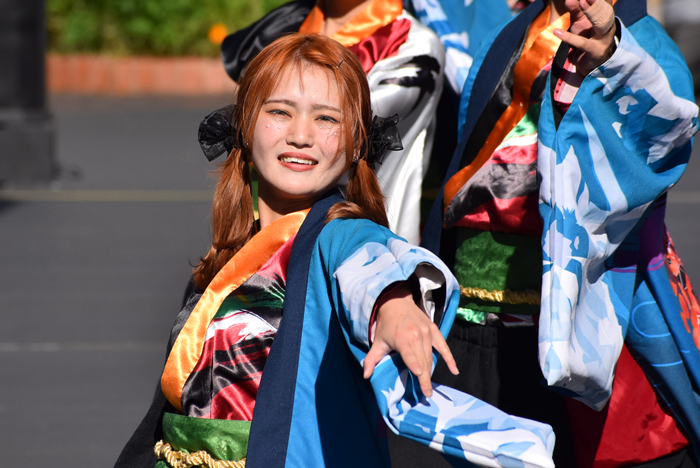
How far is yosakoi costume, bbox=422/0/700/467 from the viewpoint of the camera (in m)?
1.48

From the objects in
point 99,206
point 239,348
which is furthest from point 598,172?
point 99,206

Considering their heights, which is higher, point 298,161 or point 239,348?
point 298,161

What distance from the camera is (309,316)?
136 cm

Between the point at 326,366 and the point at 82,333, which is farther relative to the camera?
the point at 82,333

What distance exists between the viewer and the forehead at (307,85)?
1539mm

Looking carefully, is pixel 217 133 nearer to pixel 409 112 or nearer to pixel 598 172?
pixel 409 112

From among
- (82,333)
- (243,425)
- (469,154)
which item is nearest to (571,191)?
(469,154)

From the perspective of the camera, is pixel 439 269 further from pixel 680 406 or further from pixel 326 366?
pixel 680 406

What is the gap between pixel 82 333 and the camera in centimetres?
389

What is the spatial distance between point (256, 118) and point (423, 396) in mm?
658

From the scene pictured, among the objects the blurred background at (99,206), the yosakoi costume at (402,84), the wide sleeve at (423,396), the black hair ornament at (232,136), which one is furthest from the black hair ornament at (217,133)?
the blurred background at (99,206)

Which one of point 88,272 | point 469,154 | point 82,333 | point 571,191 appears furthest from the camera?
point 88,272

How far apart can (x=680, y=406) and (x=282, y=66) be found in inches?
38.5

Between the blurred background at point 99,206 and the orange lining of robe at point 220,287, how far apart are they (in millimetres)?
1488
